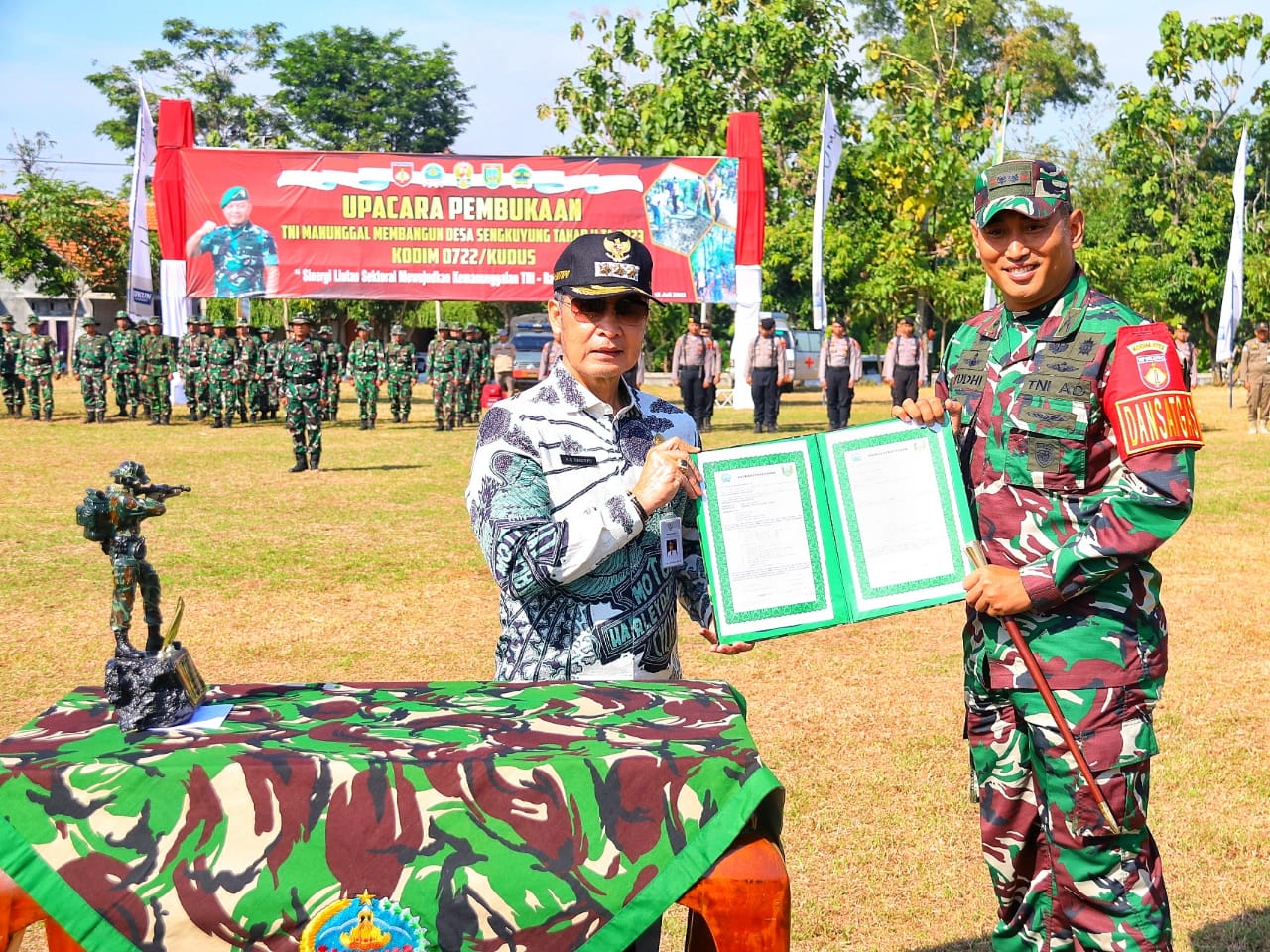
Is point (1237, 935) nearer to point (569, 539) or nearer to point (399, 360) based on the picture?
point (569, 539)

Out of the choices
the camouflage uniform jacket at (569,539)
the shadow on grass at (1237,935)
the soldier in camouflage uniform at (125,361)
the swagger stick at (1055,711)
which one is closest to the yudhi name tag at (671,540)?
the camouflage uniform jacket at (569,539)

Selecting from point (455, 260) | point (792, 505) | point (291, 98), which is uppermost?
point (291, 98)

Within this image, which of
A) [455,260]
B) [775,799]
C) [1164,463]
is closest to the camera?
[775,799]

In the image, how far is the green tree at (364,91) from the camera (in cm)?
5494

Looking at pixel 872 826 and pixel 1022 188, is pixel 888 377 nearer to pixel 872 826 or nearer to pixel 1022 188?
pixel 872 826

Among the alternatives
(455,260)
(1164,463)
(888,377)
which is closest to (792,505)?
(1164,463)

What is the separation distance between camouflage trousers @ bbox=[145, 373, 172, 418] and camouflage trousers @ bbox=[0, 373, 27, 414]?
288 centimetres

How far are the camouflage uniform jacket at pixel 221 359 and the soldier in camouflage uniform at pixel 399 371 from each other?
8.79 feet

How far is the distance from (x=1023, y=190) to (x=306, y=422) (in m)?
13.4

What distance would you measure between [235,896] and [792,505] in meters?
1.47

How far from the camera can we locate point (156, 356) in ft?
75.4

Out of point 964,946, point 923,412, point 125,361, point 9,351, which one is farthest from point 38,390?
point 923,412

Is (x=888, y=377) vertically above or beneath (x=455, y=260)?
beneath

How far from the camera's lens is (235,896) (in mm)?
2100
